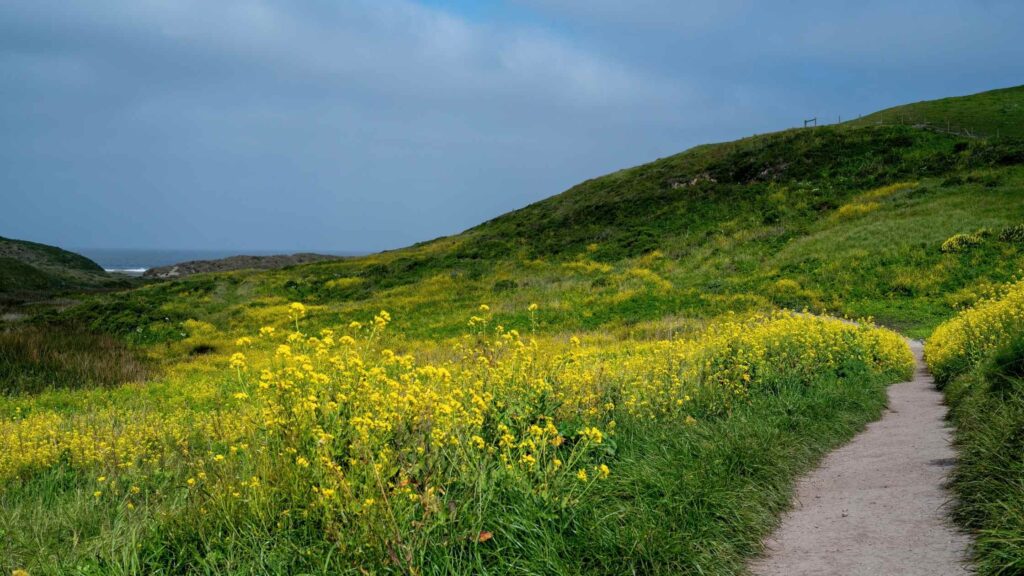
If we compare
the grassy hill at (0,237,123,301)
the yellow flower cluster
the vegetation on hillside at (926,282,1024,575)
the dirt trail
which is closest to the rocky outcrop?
the grassy hill at (0,237,123,301)

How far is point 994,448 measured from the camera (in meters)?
5.71

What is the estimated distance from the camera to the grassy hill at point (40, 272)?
57.9m

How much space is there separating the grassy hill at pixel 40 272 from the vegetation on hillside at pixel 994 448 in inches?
2120

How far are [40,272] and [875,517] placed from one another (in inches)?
3169

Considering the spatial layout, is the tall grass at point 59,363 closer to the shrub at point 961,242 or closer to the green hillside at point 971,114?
the shrub at point 961,242

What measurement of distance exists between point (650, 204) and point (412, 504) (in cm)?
5120

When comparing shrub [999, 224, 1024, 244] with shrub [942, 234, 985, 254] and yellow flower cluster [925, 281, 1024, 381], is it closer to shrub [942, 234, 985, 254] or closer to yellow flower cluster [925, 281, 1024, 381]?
shrub [942, 234, 985, 254]

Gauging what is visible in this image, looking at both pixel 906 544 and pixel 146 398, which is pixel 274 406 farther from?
pixel 146 398

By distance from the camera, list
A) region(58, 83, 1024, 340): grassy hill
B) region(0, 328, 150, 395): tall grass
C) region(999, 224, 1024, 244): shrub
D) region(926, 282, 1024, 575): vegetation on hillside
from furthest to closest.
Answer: region(999, 224, 1024, 244): shrub < region(58, 83, 1024, 340): grassy hill < region(0, 328, 150, 395): tall grass < region(926, 282, 1024, 575): vegetation on hillside

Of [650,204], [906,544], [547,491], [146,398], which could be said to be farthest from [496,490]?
[650,204]

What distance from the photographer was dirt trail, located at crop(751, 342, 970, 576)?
4.74 meters

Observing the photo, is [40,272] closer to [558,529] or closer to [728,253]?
[728,253]

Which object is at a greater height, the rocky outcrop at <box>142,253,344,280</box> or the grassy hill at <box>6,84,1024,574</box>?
the rocky outcrop at <box>142,253,344,280</box>

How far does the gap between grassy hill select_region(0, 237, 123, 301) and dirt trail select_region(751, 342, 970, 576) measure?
5318 centimetres
